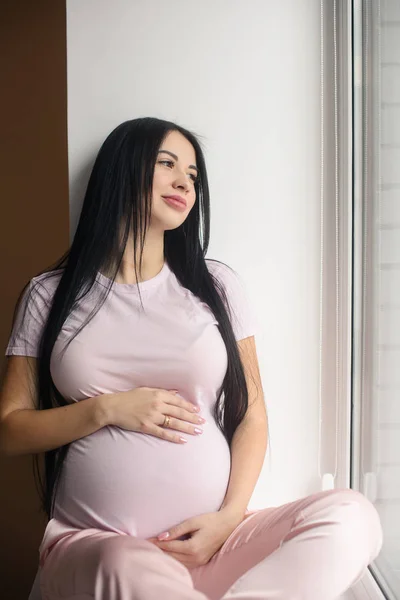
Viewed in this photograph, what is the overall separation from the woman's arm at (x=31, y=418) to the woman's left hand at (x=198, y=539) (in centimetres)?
26

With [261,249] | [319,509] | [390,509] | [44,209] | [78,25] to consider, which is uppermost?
[78,25]

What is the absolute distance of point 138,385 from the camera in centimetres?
149

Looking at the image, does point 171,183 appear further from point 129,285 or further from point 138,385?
point 138,385

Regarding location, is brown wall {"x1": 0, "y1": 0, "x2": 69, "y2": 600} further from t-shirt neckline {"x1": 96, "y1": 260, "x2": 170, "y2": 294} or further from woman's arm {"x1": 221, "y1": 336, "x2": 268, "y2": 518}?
woman's arm {"x1": 221, "y1": 336, "x2": 268, "y2": 518}

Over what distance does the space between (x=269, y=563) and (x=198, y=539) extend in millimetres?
218

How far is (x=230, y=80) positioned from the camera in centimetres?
173

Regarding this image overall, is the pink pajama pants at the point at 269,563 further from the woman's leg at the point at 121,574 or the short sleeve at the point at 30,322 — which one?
the short sleeve at the point at 30,322

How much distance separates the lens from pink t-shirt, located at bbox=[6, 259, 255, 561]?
54.3 inches

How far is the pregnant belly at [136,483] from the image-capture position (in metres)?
1.37

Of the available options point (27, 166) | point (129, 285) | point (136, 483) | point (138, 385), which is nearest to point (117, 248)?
point (129, 285)

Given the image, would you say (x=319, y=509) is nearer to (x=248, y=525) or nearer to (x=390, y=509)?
(x=248, y=525)

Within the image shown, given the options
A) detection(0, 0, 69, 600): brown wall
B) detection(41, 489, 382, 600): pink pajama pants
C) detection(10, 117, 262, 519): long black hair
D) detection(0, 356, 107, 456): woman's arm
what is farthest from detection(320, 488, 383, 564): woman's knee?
detection(0, 0, 69, 600): brown wall

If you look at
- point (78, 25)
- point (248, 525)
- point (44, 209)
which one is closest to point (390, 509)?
point (248, 525)

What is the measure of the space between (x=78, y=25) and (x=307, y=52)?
1.88ft
